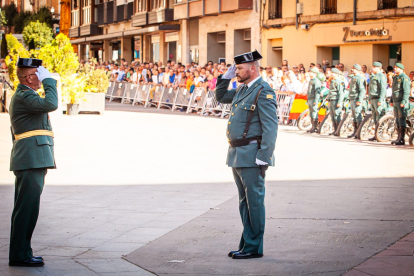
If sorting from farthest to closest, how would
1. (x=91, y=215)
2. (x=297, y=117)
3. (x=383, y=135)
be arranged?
1. (x=297, y=117)
2. (x=383, y=135)
3. (x=91, y=215)

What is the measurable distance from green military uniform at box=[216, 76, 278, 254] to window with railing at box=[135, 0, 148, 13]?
40.1m

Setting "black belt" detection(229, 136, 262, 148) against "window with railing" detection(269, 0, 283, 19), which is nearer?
"black belt" detection(229, 136, 262, 148)

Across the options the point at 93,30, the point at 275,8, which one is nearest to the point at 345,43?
the point at 275,8

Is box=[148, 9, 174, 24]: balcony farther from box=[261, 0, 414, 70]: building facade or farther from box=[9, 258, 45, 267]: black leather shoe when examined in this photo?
box=[9, 258, 45, 267]: black leather shoe

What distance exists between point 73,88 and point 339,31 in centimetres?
1132

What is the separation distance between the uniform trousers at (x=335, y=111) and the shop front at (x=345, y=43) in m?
6.84

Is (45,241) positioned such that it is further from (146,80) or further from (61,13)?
(61,13)

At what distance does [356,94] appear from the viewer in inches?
739

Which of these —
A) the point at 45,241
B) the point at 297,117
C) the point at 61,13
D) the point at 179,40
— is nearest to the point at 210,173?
the point at 45,241

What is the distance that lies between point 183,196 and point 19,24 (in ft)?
243

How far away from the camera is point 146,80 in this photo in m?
32.6

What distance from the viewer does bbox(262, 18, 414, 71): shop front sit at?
25.7 metres

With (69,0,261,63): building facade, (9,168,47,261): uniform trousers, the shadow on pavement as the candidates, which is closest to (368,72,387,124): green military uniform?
the shadow on pavement

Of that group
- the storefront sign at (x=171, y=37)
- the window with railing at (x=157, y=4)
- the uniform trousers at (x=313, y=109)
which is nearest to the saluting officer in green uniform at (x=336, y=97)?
the uniform trousers at (x=313, y=109)
